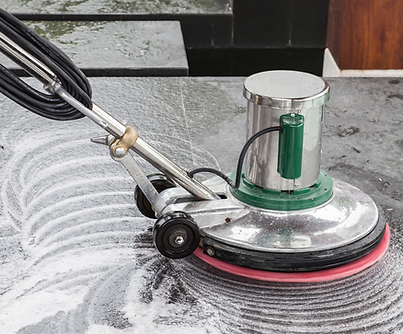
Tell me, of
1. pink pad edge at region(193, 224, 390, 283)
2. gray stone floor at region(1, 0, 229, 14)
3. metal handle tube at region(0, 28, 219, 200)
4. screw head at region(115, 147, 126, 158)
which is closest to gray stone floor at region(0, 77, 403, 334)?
pink pad edge at region(193, 224, 390, 283)

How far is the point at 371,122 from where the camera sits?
6.78 ft

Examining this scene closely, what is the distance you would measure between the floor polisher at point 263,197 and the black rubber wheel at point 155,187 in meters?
0.05

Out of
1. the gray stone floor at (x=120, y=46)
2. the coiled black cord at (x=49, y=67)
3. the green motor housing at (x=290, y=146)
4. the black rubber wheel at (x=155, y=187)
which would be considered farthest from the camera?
the gray stone floor at (x=120, y=46)

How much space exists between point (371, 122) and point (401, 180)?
0.44 meters

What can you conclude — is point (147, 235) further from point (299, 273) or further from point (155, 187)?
point (299, 273)

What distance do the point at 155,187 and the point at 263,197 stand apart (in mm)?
278

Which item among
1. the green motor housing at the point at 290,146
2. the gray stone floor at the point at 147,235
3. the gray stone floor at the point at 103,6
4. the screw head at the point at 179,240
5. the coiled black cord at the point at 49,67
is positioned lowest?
the gray stone floor at the point at 147,235

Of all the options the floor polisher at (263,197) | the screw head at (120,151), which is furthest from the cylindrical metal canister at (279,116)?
the screw head at (120,151)

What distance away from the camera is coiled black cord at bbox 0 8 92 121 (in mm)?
1073

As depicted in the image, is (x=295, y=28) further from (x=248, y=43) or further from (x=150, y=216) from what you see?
(x=150, y=216)

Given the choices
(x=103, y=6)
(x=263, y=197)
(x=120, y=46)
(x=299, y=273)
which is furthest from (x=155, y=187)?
(x=103, y=6)

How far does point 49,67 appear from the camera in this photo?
1101mm

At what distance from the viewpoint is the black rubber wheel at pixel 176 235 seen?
117cm

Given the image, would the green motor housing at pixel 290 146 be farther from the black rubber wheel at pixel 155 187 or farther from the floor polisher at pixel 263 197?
the black rubber wheel at pixel 155 187
